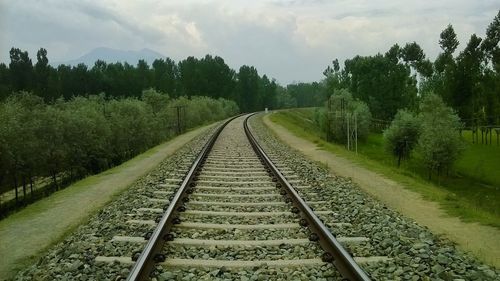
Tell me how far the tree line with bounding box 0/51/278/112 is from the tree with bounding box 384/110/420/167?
48.7 metres

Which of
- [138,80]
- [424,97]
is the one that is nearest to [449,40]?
[424,97]

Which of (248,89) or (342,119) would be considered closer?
(342,119)

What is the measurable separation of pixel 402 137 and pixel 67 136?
33.2m

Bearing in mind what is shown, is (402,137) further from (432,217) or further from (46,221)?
(46,221)

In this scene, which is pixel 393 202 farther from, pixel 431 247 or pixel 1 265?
pixel 1 265

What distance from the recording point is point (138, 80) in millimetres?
117188

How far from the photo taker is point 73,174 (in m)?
43.8

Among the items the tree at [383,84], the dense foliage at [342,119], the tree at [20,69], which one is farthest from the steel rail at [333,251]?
the tree at [20,69]

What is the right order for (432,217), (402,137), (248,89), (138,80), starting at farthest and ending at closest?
(248,89) < (138,80) < (402,137) < (432,217)

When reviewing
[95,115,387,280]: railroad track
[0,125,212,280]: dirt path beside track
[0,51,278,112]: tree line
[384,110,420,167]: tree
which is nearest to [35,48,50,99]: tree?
[0,51,278,112]: tree line

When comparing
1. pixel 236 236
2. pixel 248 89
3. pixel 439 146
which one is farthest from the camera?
pixel 248 89

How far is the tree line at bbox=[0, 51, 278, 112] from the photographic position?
94.8 m

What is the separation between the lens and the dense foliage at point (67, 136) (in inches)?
1319

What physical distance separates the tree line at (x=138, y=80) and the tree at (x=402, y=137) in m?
48.7
